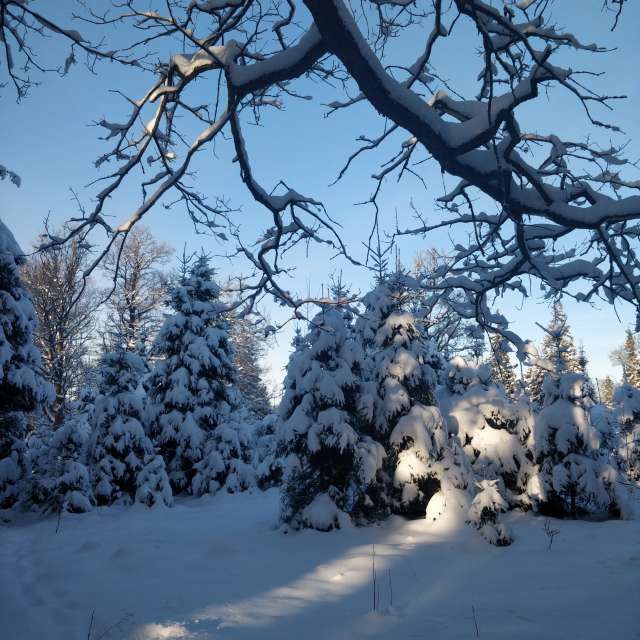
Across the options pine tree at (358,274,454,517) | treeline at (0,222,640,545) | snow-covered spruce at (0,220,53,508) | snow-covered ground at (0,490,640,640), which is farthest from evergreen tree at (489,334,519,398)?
snow-covered spruce at (0,220,53,508)

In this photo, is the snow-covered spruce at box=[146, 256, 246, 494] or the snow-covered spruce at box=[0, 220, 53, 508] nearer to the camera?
the snow-covered spruce at box=[0, 220, 53, 508]

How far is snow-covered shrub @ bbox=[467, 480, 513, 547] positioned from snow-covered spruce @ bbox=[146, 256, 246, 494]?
833 centimetres

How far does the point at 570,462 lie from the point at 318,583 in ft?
21.2

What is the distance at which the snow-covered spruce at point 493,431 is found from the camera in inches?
399

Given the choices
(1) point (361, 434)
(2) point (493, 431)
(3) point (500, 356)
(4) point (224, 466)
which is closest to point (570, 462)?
(2) point (493, 431)

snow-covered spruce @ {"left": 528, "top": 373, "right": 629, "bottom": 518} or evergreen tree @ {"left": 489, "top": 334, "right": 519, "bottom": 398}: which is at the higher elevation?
evergreen tree @ {"left": 489, "top": 334, "right": 519, "bottom": 398}

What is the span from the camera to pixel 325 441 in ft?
27.5

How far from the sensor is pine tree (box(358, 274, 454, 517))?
8650mm

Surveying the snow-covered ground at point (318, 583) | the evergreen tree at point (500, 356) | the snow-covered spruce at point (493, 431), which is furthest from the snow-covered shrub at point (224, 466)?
the evergreen tree at point (500, 356)

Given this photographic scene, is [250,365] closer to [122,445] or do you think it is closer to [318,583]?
[122,445]

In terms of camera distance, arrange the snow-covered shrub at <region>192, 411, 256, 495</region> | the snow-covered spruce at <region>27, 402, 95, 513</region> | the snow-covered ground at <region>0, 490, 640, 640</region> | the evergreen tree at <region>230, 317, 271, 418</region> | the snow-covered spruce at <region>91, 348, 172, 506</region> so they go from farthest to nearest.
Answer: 1. the evergreen tree at <region>230, 317, 271, 418</region>
2. the snow-covered shrub at <region>192, 411, 256, 495</region>
3. the snow-covered spruce at <region>91, 348, 172, 506</region>
4. the snow-covered spruce at <region>27, 402, 95, 513</region>
5. the snow-covered ground at <region>0, 490, 640, 640</region>

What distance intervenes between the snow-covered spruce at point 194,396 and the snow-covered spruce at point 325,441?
5268 millimetres

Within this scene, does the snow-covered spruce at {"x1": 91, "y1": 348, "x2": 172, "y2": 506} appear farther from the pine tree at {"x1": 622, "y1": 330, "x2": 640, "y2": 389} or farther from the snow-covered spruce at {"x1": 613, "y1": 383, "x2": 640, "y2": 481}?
the pine tree at {"x1": 622, "y1": 330, "x2": 640, "y2": 389}

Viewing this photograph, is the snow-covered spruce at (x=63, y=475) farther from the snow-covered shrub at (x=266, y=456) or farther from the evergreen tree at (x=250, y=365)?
the evergreen tree at (x=250, y=365)
